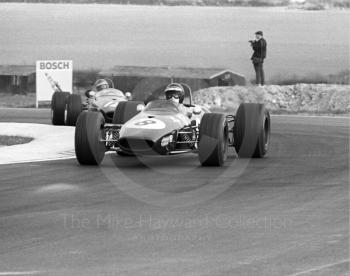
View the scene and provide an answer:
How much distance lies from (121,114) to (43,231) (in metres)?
8.43

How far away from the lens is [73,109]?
24.6 metres

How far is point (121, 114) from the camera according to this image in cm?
1936

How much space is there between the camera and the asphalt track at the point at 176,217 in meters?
9.48

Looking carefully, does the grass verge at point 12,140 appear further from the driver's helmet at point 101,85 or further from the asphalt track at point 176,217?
the asphalt track at point 176,217

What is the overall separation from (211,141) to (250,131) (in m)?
1.60

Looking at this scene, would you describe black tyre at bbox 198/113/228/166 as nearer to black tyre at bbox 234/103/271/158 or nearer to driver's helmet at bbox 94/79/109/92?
black tyre at bbox 234/103/271/158

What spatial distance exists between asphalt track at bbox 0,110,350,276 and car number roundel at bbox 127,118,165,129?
63cm

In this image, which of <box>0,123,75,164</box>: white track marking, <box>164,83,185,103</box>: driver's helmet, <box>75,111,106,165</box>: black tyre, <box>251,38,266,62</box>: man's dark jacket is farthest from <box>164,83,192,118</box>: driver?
<box>251,38,266,62</box>: man's dark jacket

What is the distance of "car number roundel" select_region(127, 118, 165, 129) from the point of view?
55.0ft

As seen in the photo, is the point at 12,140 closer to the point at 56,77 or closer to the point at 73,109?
the point at 73,109

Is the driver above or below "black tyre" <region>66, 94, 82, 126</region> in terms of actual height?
above

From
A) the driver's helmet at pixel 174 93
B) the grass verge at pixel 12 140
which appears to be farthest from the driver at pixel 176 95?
the grass verge at pixel 12 140

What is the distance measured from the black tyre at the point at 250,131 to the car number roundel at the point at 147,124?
67.3 inches

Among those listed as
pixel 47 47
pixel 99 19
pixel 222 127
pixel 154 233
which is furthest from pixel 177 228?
pixel 99 19
